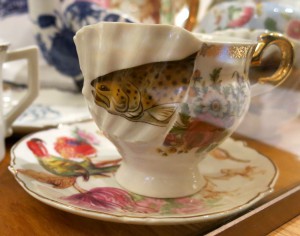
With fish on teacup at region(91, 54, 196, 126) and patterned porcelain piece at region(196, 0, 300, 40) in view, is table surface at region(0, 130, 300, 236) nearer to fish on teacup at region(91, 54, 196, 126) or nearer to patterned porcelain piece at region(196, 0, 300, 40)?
fish on teacup at region(91, 54, 196, 126)

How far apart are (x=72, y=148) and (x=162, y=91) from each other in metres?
0.14

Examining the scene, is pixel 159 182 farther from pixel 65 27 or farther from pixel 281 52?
pixel 65 27

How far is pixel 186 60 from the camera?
23 cm

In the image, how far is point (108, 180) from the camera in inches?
11.2

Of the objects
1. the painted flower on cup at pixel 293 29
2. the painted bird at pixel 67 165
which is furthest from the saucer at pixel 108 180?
the painted flower on cup at pixel 293 29

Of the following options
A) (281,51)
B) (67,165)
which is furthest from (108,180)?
(281,51)

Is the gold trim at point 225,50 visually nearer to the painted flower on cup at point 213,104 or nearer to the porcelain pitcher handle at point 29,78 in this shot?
the painted flower on cup at point 213,104

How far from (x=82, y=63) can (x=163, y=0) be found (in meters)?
0.27

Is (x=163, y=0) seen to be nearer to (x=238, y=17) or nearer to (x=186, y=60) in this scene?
(x=238, y=17)

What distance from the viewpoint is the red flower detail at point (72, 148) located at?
0.33m

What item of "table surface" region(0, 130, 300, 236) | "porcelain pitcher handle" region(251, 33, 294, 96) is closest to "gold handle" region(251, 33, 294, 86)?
"porcelain pitcher handle" region(251, 33, 294, 96)

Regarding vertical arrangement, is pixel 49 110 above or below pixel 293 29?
below

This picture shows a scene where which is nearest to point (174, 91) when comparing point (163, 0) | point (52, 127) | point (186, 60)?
point (186, 60)

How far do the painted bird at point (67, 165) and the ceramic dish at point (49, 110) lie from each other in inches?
1.9
